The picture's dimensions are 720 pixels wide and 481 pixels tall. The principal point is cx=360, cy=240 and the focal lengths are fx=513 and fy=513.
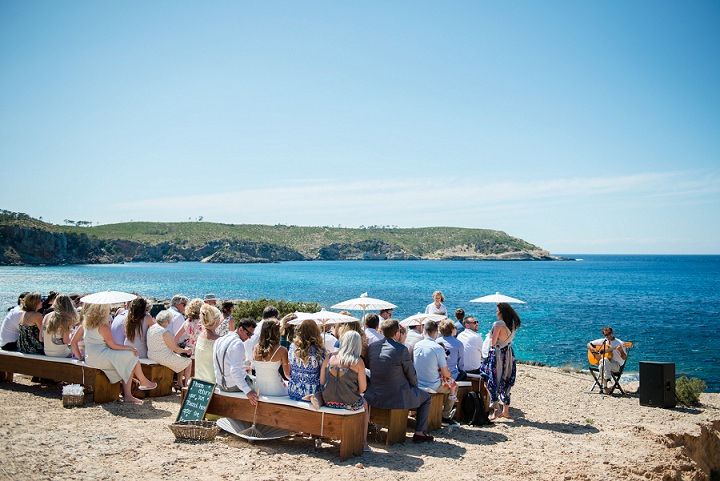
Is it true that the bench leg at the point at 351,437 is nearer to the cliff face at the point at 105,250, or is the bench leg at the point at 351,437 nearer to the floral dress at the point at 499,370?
the floral dress at the point at 499,370

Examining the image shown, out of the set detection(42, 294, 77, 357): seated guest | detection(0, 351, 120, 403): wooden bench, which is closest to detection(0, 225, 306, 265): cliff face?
detection(0, 351, 120, 403): wooden bench

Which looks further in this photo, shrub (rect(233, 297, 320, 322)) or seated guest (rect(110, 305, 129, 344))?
shrub (rect(233, 297, 320, 322))

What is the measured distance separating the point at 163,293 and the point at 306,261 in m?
109

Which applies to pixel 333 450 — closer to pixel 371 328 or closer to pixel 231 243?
pixel 371 328

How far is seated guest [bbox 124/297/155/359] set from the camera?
27.6ft

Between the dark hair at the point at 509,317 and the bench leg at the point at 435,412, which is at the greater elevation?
the dark hair at the point at 509,317

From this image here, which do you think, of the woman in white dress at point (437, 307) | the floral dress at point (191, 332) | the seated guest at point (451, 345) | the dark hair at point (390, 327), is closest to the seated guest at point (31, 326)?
the floral dress at point (191, 332)

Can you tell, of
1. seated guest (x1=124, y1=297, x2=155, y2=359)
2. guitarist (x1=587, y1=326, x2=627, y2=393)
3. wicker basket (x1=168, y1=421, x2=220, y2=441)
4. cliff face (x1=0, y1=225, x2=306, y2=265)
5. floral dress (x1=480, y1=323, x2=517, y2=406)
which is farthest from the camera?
cliff face (x1=0, y1=225, x2=306, y2=265)

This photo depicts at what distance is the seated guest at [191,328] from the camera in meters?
8.75

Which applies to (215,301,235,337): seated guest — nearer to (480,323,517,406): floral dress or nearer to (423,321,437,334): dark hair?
(423,321,437,334): dark hair

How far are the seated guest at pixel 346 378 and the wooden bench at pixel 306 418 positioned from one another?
0.10 m

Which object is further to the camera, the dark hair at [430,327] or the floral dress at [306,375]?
the dark hair at [430,327]

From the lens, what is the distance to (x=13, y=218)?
299 ft

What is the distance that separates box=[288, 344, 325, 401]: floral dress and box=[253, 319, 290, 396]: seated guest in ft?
0.72
